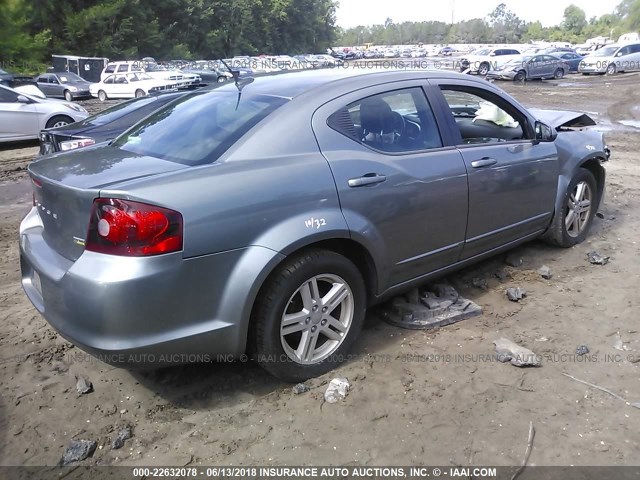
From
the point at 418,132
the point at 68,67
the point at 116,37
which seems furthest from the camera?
the point at 116,37

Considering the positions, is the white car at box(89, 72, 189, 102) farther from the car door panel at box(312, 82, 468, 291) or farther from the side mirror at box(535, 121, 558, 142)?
the car door panel at box(312, 82, 468, 291)

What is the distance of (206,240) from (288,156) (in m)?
0.69

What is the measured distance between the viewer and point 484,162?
3.83 m

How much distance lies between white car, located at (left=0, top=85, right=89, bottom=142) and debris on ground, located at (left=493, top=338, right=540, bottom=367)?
11.3 meters

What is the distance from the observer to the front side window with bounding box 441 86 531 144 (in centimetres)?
413

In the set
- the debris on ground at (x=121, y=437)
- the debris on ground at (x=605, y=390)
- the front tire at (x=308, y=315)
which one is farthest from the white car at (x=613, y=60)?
the debris on ground at (x=121, y=437)

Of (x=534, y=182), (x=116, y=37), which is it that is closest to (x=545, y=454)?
(x=534, y=182)

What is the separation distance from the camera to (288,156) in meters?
2.98

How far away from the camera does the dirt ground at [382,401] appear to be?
264 centimetres

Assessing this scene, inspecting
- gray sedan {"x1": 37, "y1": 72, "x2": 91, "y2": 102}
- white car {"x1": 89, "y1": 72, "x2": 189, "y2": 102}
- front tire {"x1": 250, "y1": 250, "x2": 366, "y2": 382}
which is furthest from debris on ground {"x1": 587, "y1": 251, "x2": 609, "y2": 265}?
gray sedan {"x1": 37, "y1": 72, "x2": 91, "y2": 102}

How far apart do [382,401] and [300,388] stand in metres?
0.46

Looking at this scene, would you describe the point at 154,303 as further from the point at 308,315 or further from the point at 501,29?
the point at 501,29

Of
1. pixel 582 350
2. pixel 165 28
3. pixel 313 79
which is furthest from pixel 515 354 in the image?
pixel 165 28

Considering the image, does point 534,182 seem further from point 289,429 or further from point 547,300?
point 289,429
